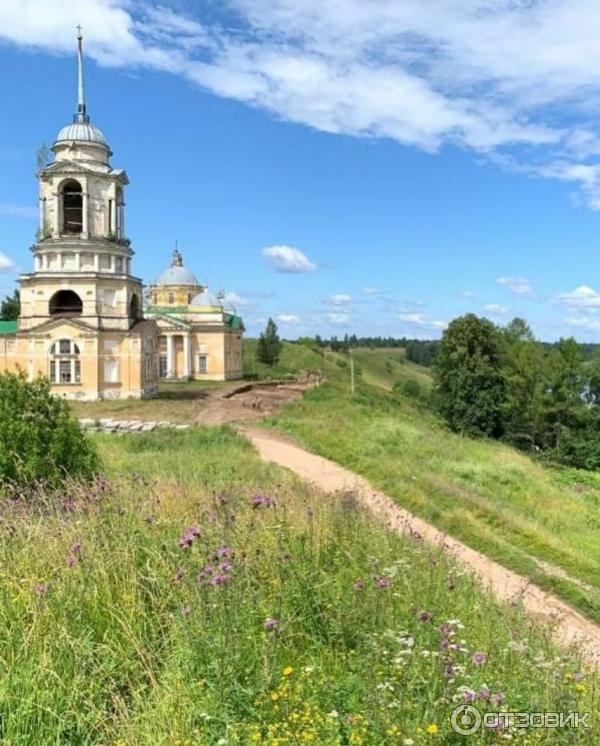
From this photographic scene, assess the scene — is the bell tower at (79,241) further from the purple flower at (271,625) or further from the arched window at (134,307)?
the purple flower at (271,625)

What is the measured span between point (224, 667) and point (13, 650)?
1.44 m

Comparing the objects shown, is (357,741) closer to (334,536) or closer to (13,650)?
(13,650)

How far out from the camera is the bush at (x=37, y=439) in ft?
32.3

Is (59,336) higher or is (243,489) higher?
(59,336)

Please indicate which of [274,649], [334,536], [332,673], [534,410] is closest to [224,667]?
[274,649]

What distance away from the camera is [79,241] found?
31.5 meters

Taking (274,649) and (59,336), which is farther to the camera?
(59,336)

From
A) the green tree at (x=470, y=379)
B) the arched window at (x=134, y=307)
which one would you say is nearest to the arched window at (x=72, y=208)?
the arched window at (x=134, y=307)

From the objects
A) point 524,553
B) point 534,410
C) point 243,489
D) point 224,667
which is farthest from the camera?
point 534,410

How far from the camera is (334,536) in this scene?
6484mm

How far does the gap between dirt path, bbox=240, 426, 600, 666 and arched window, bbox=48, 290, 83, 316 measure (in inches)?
Answer: 531

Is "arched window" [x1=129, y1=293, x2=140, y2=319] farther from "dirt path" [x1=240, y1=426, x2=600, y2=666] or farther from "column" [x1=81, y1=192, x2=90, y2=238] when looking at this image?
"dirt path" [x1=240, y1=426, x2=600, y2=666]

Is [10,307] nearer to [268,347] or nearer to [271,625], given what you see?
[268,347]

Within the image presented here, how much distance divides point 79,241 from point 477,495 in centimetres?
2323
